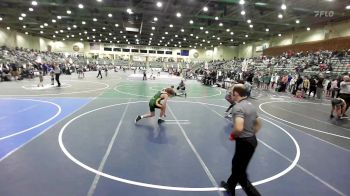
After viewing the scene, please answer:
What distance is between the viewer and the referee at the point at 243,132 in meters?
3.58

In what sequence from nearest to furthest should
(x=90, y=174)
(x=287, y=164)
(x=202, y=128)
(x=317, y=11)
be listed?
(x=90, y=174)
(x=287, y=164)
(x=202, y=128)
(x=317, y=11)

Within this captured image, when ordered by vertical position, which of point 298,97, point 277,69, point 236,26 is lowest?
point 298,97

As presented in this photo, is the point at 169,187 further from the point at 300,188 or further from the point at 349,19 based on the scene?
the point at 349,19

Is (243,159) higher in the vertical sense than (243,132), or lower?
lower

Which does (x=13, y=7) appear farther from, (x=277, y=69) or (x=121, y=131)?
(x=277, y=69)

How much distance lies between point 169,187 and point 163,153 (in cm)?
160

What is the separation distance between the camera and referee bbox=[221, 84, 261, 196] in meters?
3.58

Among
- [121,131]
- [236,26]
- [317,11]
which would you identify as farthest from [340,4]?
[121,131]

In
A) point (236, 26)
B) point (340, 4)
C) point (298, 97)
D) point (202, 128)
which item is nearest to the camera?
point (202, 128)

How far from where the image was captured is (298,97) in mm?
18875

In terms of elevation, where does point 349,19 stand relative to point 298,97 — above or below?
above

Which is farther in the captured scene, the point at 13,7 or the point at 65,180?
the point at 13,7

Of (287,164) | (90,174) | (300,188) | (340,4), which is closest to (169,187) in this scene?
(90,174)

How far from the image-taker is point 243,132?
367 cm
